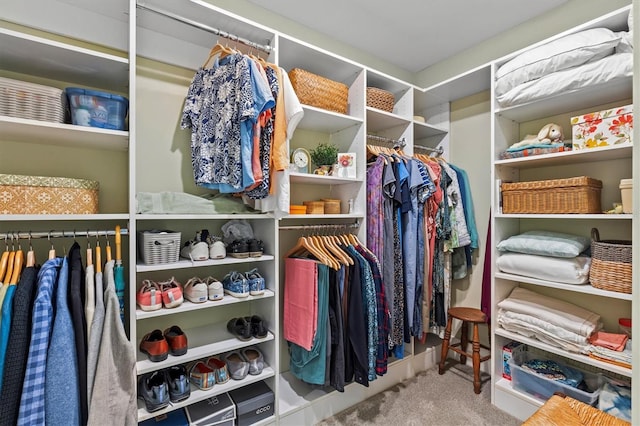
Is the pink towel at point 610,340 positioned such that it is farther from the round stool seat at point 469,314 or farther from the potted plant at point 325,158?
the potted plant at point 325,158

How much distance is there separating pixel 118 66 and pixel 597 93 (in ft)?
8.04

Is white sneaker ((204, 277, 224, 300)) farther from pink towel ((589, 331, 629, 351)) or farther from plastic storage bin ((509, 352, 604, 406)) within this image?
pink towel ((589, 331, 629, 351))

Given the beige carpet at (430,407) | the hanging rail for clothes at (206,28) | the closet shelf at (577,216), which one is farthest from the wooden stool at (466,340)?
the hanging rail for clothes at (206,28)

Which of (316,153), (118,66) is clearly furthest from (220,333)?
(118,66)

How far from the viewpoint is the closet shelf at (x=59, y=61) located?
1.17 m

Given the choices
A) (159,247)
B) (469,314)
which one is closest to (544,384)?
(469,314)

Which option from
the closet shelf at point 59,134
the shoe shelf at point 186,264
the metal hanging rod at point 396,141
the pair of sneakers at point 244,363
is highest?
the metal hanging rod at point 396,141

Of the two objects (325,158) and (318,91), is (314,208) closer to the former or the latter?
(325,158)

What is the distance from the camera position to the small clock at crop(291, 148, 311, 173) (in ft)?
6.51

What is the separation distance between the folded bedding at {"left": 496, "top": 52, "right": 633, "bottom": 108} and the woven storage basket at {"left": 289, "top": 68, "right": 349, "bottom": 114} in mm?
1043

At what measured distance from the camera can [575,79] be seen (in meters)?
1.61

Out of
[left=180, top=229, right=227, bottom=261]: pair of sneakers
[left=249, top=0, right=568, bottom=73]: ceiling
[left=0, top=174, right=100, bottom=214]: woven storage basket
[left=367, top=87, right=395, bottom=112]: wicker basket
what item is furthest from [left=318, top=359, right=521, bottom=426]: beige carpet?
[left=249, top=0, right=568, bottom=73]: ceiling

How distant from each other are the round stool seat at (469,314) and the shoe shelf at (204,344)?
140 cm

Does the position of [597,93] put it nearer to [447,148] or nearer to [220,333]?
[447,148]
